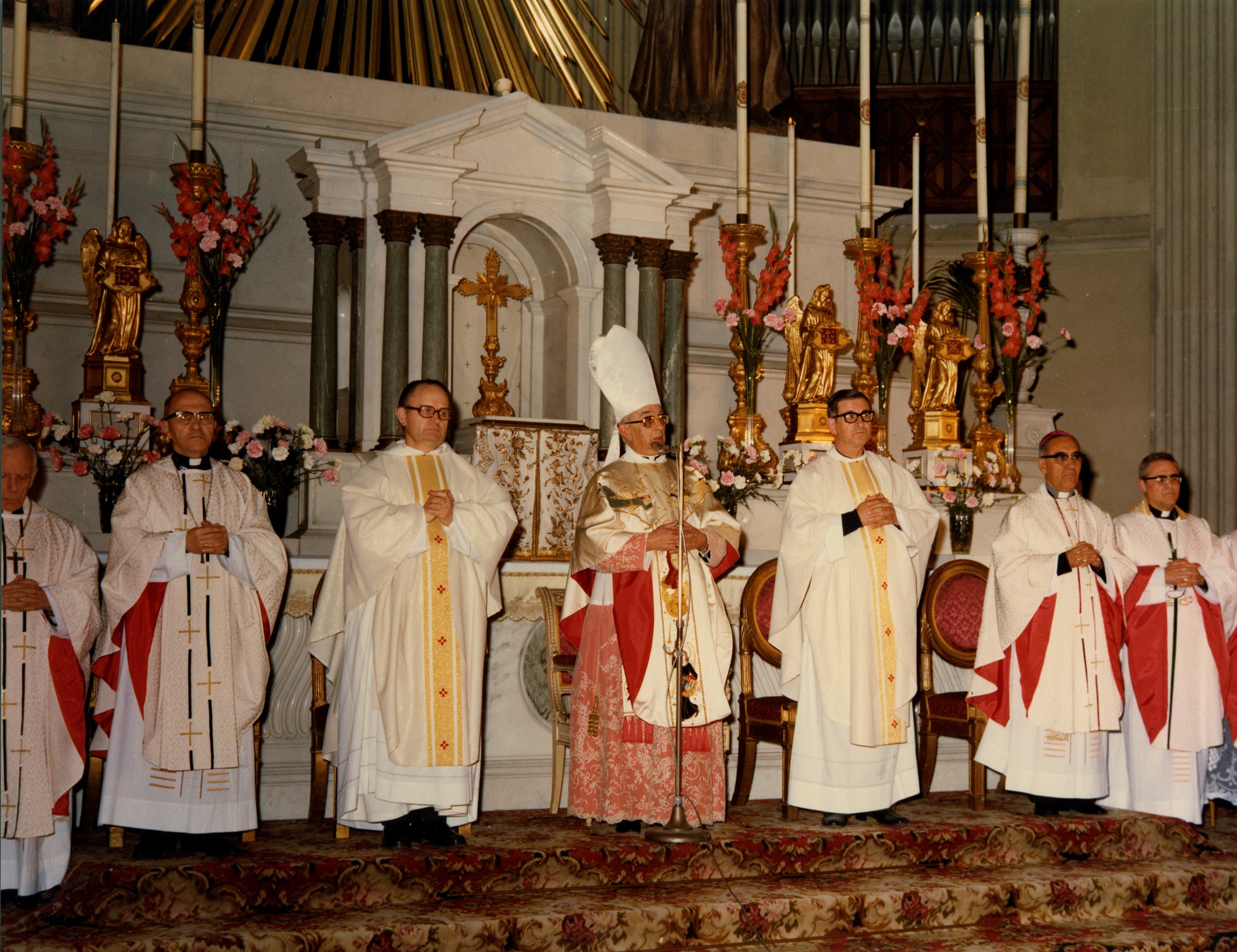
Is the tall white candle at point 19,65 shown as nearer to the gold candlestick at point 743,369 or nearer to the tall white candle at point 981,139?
the gold candlestick at point 743,369

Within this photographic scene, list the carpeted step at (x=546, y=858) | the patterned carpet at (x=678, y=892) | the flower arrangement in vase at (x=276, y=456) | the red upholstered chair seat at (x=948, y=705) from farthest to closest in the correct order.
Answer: the flower arrangement in vase at (x=276, y=456)
the red upholstered chair seat at (x=948, y=705)
the carpeted step at (x=546, y=858)
the patterned carpet at (x=678, y=892)

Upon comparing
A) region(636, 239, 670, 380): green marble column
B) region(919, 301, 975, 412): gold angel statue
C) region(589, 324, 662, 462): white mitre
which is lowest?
region(589, 324, 662, 462): white mitre

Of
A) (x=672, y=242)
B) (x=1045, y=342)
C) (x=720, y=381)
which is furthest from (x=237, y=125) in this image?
(x=1045, y=342)

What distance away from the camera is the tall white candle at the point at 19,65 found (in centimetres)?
614

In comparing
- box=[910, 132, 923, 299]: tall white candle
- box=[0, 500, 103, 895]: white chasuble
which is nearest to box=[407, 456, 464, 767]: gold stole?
box=[0, 500, 103, 895]: white chasuble

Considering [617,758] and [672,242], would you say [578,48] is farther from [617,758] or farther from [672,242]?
[617,758]

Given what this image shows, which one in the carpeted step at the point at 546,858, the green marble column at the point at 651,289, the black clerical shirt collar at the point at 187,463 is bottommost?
the carpeted step at the point at 546,858

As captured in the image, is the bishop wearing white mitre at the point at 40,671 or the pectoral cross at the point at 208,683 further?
the pectoral cross at the point at 208,683

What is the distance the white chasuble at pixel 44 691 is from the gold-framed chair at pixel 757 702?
2.67 meters

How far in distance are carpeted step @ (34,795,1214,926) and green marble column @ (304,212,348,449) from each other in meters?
2.63

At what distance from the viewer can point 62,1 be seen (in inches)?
318

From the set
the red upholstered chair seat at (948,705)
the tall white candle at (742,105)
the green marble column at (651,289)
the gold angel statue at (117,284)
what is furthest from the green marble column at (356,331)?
the red upholstered chair seat at (948,705)

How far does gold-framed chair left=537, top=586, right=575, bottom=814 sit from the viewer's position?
5609 mm

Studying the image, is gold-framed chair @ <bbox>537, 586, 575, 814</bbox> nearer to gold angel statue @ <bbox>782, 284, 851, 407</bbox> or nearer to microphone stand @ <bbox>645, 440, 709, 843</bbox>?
microphone stand @ <bbox>645, 440, 709, 843</bbox>
